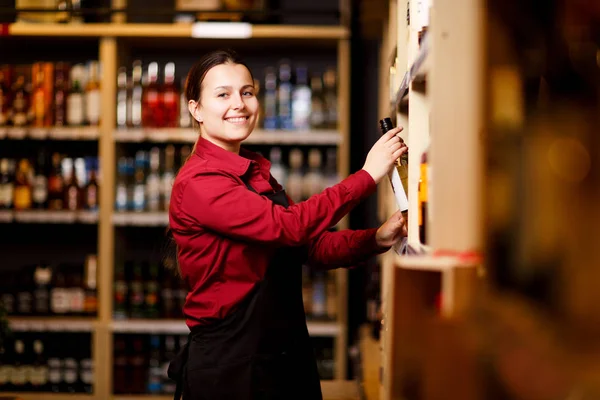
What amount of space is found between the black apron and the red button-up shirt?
4cm

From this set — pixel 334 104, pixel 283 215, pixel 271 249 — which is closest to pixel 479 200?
pixel 283 215

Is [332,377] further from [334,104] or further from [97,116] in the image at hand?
[97,116]

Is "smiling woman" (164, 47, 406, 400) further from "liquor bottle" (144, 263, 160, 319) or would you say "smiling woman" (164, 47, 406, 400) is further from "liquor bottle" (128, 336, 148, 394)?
"liquor bottle" (128, 336, 148, 394)

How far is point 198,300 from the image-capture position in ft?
5.85

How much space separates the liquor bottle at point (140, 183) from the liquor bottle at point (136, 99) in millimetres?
153

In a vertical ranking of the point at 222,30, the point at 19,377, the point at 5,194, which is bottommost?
the point at 19,377

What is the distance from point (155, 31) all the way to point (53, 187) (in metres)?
0.90

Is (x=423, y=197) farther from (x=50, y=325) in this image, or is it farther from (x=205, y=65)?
(x=50, y=325)

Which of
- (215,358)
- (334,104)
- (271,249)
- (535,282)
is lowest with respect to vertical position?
Answer: (215,358)

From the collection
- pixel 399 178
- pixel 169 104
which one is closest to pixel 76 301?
pixel 169 104

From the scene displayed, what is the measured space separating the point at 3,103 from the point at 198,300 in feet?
6.92

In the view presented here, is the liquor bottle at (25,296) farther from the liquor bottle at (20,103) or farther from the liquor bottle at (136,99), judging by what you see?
the liquor bottle at (136,99)

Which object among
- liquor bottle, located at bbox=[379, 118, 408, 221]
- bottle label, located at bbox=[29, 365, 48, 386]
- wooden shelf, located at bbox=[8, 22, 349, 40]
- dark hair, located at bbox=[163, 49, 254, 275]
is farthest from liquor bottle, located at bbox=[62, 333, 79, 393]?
liquor bottle, located at bbox=[379, 118, 408, 221]

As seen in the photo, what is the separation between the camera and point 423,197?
51.3 inches
